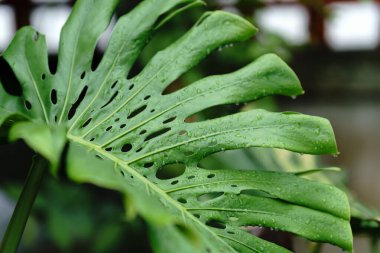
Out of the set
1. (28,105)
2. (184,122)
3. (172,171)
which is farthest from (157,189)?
(172,171)

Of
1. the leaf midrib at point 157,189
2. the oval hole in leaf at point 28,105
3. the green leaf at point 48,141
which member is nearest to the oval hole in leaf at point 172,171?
the oval hole in leaf at point 28,105

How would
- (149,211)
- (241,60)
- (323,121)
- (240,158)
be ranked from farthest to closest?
(241,60), (240,158), (323,121), (149,211)

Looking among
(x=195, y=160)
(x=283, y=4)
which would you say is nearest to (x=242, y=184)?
(x=195, y=160)

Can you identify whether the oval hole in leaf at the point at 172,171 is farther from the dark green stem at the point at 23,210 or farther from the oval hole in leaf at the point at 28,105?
the dark green stem at the point at 23,210

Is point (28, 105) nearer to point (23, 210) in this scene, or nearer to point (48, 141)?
point (23, 210)

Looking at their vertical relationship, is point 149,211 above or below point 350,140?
below

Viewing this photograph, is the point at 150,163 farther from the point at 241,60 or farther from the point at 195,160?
the point at 241,60

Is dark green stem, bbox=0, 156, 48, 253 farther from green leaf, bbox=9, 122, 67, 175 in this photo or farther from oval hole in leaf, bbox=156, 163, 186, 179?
oval hole in leaf, bbox=156, 163, 186, 179
